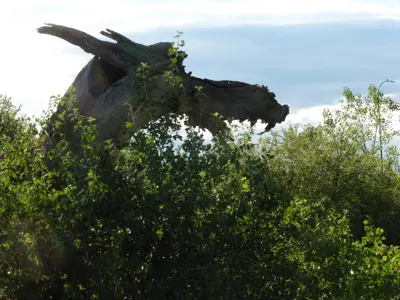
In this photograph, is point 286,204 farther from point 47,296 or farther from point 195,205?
point 47,296

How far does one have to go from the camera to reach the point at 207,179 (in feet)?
36.4

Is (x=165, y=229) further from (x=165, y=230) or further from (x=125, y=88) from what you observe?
(x=125, y=88)

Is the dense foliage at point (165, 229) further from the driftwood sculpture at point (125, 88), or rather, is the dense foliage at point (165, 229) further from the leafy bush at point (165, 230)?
the driftwood sculpture at point (125, 88)

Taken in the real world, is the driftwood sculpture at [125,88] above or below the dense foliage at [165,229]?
above

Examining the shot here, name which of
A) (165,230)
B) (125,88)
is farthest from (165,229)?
(125,88)

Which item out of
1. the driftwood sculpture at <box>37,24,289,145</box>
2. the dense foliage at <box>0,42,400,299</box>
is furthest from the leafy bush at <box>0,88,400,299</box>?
the driftwood sculpture at <box>37,24,289,145</box>

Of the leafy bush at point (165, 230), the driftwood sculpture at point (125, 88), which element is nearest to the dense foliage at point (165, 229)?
the leafy bush at point (165, 230)

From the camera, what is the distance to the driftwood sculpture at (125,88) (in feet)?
62.5

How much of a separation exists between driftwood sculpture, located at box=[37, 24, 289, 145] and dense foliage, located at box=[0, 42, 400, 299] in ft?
22.3

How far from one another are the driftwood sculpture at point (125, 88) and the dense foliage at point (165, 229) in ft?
22.3

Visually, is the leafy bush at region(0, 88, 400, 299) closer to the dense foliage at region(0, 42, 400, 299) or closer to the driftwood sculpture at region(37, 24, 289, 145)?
the dense foliage at region(0, 42, 400, 299)

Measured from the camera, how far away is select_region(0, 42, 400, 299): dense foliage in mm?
10312

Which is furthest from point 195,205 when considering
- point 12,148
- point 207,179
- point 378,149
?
point 378,149

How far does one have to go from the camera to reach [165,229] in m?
10.6
